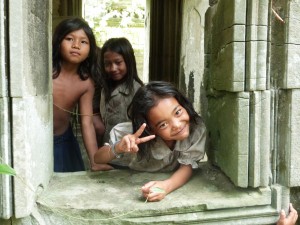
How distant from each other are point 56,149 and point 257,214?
5.07ft

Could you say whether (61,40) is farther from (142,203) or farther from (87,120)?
(142,203)

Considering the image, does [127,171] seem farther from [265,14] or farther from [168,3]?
[168,3]

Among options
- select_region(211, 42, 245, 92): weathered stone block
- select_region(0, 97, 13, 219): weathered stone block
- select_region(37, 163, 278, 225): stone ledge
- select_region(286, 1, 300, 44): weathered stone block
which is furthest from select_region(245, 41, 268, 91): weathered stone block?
select_region(0, 97, 13, 219): weathered stone block

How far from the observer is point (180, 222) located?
1733mm

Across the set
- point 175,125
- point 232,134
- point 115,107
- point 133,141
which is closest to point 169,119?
point 175,125

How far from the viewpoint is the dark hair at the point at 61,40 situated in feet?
7.92

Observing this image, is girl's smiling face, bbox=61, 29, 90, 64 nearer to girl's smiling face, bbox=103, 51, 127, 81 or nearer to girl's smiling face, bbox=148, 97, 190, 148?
girl's smiling face, bbox=103, 51, 127, 81

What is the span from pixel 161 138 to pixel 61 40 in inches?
37.3

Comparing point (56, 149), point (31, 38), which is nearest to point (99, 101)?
point (56, 149)

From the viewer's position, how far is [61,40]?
7.91ft

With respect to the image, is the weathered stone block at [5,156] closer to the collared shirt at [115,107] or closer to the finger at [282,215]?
the finger at [282,215]

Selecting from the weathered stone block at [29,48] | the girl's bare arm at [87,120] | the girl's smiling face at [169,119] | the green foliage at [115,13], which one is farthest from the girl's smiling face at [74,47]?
the green foliage at [115,13]

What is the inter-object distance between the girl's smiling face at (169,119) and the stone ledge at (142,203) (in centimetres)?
29

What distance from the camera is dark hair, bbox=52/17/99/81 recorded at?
2414 mm
